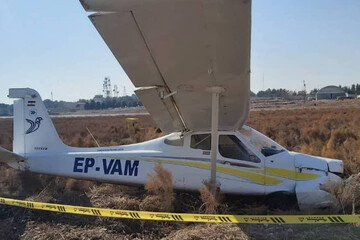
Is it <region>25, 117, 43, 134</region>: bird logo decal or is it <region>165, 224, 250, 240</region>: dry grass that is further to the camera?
<region>25, 117, 43, 134</region>: bird logo decal

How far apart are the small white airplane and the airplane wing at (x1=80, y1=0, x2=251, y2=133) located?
0.01 m

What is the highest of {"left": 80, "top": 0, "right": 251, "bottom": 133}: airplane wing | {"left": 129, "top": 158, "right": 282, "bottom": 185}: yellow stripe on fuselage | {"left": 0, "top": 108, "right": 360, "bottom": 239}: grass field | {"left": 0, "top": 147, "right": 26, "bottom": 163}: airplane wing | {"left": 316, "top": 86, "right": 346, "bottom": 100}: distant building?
{"left": 316, "top": 86, "right": 346, "bottom": 100}: distant building

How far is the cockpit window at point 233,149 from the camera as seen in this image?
697 cm

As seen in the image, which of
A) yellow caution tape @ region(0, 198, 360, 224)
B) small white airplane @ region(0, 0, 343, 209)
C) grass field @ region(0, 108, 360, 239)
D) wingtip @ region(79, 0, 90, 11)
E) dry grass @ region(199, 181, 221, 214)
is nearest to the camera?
wingtip @ region(79, 0, 90, 11)

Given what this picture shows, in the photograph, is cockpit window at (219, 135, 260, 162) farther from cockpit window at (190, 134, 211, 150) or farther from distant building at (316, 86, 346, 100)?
distant building at (316, 86, 346, 100)

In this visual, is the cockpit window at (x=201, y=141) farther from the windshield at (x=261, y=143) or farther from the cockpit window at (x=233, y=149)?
the windshield at (x=261, y=143)

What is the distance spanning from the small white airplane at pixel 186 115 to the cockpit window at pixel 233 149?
2cm

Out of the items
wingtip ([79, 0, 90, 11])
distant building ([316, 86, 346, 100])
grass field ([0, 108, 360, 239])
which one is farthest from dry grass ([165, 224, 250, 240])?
distant building ([316, 86, 346, 100])

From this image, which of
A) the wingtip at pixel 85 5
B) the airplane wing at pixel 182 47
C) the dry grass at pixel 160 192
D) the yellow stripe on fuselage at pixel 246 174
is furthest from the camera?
the yellow stripe on fuselage at pixel 246 174

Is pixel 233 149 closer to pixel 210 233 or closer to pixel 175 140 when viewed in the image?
pixel 175 140

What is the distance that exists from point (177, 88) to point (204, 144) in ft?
6.31

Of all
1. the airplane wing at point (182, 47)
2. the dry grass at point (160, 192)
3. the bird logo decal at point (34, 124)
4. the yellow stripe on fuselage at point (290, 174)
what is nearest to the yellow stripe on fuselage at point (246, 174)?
the yellow stripe on fuselage at point (290, 174)

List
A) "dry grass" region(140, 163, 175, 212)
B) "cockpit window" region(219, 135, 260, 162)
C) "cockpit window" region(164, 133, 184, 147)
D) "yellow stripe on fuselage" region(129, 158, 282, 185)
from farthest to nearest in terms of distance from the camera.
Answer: "cockpit window" region(164, 133, 184, 147)
"cockpit window" region(219, 135, 260, 162)
"yellow stripe on fuselage" region(129, 158, 282, 185)
"dry grass" region(140, 163, 175, 212)

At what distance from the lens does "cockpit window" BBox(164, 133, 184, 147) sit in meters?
7.36
